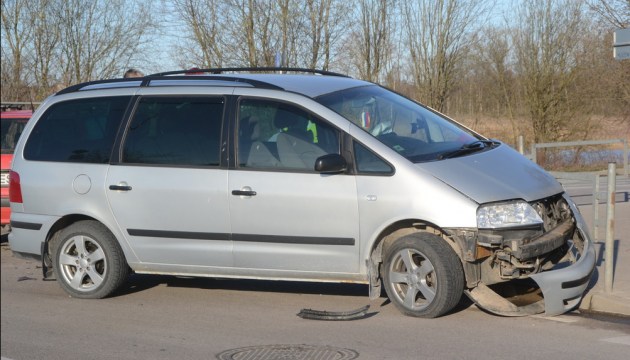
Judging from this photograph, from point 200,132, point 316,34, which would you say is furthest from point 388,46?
point 200,132

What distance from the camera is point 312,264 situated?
23.3ft

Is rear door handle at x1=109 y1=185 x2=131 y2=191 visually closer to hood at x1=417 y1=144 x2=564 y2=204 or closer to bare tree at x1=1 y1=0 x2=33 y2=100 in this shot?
hood at x1=417 y1=144 x2=564 y2=204

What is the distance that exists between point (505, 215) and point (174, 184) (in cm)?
278

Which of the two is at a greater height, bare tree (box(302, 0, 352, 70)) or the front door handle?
bare tree (box(302, 0, 352, 70))

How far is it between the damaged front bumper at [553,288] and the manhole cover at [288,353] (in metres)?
1.35

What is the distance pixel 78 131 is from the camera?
809 cm

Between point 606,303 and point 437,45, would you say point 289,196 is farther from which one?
point 437,45

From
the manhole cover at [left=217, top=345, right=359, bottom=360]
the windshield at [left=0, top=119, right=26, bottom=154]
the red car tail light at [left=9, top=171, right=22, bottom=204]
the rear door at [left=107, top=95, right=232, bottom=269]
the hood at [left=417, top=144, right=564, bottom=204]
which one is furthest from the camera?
the windshield at [left=0, top=119, right=26, bottom=154]

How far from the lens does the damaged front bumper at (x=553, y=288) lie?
6.57 metres

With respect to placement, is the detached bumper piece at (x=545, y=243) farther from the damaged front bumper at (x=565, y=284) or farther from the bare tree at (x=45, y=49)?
the bare tree at (x=45, y=49)

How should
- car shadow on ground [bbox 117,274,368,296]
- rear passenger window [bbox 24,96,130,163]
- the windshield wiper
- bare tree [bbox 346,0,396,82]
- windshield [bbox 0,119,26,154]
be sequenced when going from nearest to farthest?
the windshield wiper
rear passenger window [bbox 24,96,130,163]
car shadow on ground [bbox 117,274,368,296]
windshield [bbox 0,119,26,154]
bare tree [bbox 346,0,396,82]

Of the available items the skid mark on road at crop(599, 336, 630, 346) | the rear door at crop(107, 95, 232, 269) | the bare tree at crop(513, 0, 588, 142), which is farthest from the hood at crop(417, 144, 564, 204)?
the bare tree at crop(513, 0, 588, 142)

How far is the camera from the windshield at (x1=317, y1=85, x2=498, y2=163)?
282 inches

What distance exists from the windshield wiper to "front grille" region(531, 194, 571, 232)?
2.52 ft
